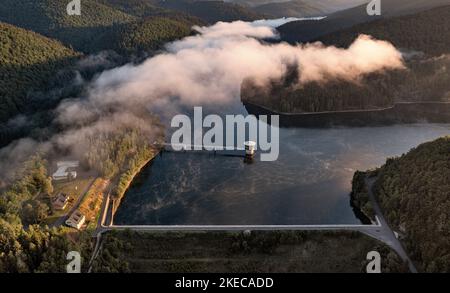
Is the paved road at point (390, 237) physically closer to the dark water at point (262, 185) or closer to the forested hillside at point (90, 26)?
the dark water at point (262, 185)

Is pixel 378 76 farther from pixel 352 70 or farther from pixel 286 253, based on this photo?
pixel 286 253

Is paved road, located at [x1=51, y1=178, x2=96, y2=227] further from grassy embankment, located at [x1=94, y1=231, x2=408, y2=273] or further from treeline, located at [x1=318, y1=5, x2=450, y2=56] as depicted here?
treeline, located at [x1=318, y1=5, x2=450, y2=56]

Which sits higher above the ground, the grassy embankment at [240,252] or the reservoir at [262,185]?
the reservoir at [262,185]

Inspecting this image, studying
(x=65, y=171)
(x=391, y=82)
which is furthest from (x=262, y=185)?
(x=391, y=82)

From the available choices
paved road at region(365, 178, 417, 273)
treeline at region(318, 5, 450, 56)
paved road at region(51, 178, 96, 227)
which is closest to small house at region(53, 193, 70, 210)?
paved road at region(51, 178, 96, 227)

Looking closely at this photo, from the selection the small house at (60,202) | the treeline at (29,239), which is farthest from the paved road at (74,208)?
the treeline at (29,239)
